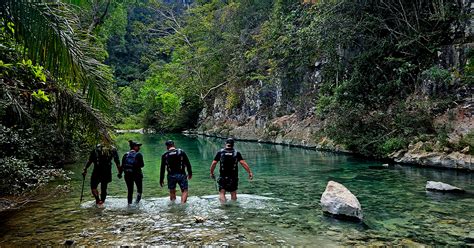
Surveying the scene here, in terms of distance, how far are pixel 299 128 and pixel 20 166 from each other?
72.2ft

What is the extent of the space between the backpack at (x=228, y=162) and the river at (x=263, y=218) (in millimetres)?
856

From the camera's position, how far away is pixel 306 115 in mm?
29094

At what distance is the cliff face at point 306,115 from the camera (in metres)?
16.0

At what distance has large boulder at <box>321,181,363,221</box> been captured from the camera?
26.6 ft

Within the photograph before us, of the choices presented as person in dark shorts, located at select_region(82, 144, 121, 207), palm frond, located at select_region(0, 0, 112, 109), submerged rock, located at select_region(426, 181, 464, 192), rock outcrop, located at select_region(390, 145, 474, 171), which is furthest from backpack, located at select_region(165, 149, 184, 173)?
rock outcrop, located at select_region(390, 145, 474, 171)

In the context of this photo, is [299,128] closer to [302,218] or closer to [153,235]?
[302,218]

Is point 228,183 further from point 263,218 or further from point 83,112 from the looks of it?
point 83,112

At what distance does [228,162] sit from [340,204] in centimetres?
310

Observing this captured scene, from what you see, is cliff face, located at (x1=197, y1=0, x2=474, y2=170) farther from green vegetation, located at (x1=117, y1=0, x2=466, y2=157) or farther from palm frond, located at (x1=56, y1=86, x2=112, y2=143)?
palm frond, located at (x1=56, y1=86, x2=112, y2=143)

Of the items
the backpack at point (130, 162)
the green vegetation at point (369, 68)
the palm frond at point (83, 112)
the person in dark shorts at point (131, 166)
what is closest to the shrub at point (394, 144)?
the green vegetation at point (369, 68)

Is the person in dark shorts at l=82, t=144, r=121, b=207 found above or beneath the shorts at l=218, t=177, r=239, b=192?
above

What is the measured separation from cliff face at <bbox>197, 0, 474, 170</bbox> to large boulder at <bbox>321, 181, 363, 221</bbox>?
8435 millimetres

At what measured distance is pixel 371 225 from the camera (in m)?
7.79

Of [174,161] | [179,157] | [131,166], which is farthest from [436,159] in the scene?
[131,166]
